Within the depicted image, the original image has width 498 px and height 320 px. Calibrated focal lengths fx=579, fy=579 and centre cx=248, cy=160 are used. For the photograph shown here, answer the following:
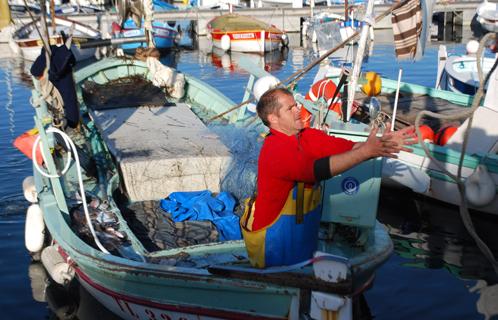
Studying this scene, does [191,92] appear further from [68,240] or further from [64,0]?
[64,0]

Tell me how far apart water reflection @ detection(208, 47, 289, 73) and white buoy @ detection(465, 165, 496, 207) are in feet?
57.5

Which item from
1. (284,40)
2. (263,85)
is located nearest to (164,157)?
(263,85)

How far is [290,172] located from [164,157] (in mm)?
4009

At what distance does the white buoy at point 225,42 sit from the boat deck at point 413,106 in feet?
59.0

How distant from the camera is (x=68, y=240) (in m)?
6.25

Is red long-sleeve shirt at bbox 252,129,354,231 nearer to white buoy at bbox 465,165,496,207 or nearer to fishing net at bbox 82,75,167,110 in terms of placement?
white buoy at bbox 465,165,496,207

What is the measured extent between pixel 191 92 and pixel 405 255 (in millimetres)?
6166

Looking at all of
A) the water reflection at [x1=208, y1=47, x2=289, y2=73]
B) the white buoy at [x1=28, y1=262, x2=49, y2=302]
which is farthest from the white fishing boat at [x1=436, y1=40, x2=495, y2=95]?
the white buoy at [x1=28, y1=262, x2=49, y2=302]

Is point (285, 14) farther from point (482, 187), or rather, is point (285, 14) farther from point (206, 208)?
point (206, 208)

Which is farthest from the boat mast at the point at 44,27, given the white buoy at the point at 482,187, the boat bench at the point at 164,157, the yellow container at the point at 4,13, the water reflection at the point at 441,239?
the white buoy at the point at 482,187

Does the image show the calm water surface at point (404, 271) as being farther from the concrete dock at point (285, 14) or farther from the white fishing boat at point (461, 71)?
the concrete dock at point (285, 14)

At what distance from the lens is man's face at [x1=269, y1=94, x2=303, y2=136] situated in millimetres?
4109

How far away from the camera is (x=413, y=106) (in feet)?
45.1

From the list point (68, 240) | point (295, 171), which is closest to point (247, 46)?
point (68, 240)
